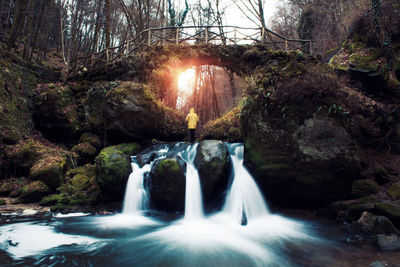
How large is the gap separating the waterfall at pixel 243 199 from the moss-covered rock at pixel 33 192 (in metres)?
5.52

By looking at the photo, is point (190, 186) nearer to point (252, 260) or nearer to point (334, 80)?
point (252, 260)

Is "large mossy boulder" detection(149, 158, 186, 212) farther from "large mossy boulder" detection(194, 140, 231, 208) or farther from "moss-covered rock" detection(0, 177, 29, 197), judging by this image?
"moss-covered rock" detection(0, 177, 29, 197)

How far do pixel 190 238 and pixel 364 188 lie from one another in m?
4.25

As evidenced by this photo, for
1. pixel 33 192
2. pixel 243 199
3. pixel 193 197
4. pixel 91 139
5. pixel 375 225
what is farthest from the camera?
pixel 91 139

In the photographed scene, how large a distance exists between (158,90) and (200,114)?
1165 centimetres

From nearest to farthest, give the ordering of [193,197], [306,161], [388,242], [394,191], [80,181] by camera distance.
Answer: [388,242] < [394,191] < [306,161] < [193,197] < [80,181]

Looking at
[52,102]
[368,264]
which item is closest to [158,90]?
[52,102]

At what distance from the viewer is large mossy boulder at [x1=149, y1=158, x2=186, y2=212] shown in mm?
5887

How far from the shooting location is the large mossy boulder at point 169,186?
5887 mm

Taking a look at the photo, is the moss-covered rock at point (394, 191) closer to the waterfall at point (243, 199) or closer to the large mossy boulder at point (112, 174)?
the waterfall at point (243, 199)

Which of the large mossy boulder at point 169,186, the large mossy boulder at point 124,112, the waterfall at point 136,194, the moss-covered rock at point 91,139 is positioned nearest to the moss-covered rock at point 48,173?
the moss-covered rock at point 91,139

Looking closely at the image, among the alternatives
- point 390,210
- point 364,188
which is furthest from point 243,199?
point 390,210

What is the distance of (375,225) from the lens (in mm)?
3879

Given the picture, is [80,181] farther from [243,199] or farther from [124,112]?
[243,199]
